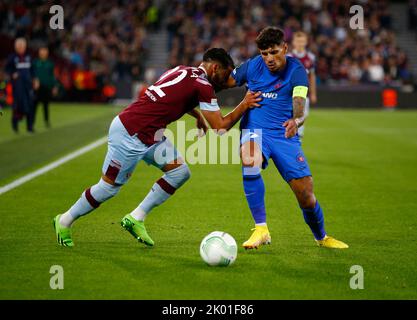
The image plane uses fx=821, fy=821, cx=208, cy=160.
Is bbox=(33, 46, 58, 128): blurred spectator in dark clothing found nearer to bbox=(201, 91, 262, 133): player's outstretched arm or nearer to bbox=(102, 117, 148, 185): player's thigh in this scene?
bbox=(102, 117, 148, 185): player's thigh

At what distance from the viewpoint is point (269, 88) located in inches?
318

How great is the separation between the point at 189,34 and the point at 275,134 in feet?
99.0

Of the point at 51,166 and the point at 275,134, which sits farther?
the point at 51,166

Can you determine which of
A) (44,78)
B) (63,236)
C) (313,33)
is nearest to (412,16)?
(313,33)

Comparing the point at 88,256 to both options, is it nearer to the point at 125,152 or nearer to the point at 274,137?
the point at 125,152

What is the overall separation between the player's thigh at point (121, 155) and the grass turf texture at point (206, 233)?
2.35 ft

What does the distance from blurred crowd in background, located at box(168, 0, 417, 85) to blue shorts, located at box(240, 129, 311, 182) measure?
27.7 meters

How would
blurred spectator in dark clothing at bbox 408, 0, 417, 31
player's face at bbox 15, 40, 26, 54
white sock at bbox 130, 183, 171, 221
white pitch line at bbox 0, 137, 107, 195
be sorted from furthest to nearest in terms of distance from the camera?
1. blurred spectator in dark clothing at bbox 408, 0, 417, 31
2. player's face at bbox 15, 40, 26, 54
3. white pitch line at bbox 0, 137, 107, 195
4. white sock at bbox 130, 183, 171, 221

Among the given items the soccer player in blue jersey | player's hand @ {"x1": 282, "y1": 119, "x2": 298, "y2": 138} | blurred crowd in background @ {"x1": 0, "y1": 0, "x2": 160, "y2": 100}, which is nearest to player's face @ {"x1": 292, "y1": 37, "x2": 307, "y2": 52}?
the soccer player in blue jersey

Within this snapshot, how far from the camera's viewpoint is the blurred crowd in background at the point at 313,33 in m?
36.0

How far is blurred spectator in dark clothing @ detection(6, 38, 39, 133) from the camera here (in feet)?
68.9

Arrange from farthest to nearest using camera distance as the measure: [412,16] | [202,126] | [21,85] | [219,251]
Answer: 1. [412,16]
2. [21,85]
3. [202,126]
4. [219,251]

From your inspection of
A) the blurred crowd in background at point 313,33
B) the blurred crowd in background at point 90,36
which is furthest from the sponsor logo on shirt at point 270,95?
the blurred crowd in background at point 313,33

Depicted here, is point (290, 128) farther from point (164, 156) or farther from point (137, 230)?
point (137, 230)
